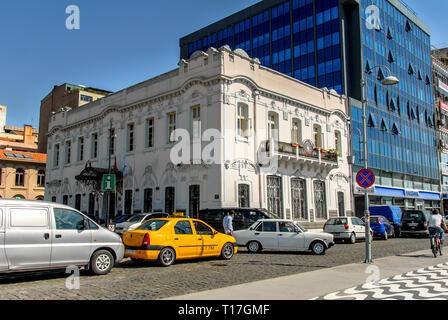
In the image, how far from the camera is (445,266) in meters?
12.7

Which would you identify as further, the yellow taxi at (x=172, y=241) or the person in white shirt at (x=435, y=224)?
the person in white shirt at (x=435, y=224)

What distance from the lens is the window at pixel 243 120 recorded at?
984 inches

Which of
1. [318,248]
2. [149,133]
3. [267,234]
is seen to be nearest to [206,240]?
[267,234]

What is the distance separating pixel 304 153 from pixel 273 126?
2.95 metres

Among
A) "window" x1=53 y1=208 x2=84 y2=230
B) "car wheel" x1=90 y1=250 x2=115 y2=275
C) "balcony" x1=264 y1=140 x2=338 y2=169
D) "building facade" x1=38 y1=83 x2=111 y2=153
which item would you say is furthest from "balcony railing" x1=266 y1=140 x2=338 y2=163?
"building facade" x1=38 y1=83 x2=111 y2=153

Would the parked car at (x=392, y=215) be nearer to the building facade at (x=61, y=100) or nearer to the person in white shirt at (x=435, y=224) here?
the person in white shirt at (x=435, y=224)

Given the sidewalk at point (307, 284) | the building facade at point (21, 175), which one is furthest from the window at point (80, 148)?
the sidewalk at point (307, 284)

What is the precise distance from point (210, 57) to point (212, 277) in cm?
1712

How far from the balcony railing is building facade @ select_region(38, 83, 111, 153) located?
3918 centimetres

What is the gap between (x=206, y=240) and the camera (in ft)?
45.2

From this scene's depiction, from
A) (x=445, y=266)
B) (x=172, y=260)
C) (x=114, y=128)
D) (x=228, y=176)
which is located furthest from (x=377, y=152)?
(x=172, y=260)

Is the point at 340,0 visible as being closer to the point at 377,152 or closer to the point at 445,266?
the point at 377,152

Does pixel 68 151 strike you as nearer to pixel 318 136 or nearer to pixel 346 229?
pixel 318 136

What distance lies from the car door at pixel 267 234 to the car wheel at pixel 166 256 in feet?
16.5
